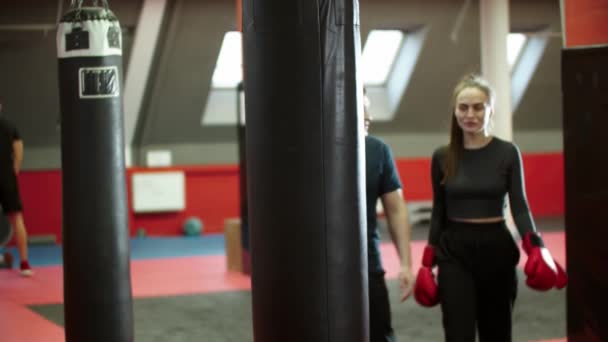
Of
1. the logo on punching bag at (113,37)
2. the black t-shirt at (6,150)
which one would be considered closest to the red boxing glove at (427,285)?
the logo on punching bag at (113,37)

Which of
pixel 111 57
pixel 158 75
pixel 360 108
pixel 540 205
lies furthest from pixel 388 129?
pixel 360 108

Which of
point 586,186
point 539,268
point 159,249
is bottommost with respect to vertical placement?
point 159,249

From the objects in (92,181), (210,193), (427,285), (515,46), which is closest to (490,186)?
(427,285)

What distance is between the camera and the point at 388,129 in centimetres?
1411

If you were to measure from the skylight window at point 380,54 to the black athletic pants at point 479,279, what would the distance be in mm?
9415

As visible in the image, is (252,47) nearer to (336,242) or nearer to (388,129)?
(336,242)

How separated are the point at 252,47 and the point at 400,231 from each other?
141 centimetres

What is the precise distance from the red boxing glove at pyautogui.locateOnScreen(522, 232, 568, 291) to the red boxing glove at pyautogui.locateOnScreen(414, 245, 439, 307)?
413 mm

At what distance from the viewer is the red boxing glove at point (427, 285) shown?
13.8ft

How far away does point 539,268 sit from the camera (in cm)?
409

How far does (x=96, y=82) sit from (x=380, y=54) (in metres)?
9.58

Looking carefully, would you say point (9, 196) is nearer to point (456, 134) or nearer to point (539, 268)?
point (456, 134)

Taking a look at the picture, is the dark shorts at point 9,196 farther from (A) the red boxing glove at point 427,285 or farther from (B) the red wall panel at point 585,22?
(B) the red wall panel at point 585,22

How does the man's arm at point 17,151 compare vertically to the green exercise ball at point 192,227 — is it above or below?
above
